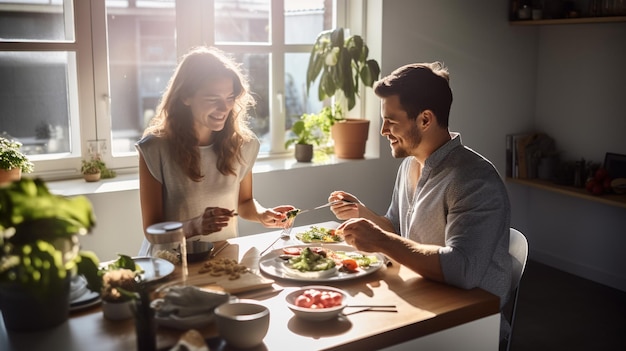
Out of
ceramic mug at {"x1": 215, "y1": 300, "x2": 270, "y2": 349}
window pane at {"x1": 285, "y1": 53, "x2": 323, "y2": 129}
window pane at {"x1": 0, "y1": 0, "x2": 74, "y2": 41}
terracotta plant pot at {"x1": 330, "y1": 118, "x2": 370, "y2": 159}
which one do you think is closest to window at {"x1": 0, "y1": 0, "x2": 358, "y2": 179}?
window pane at {"x1": 0, "y1": 0, "x2": 74, "y2": 41}

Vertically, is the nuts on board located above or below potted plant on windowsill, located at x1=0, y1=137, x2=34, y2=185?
below

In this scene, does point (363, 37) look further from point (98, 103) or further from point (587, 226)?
point (587, 226)

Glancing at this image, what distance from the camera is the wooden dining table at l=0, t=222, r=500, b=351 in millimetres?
1566

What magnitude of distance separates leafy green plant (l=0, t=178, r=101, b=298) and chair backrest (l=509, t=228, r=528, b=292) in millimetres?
1465

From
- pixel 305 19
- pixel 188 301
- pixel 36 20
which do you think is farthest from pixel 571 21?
pixel 188 301

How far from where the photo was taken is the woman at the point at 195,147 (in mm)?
2467

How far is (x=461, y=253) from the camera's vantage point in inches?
75.4

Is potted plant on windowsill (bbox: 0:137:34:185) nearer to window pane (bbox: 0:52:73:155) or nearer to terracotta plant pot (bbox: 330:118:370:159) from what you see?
window pane (bbox: 0:52:73:155)

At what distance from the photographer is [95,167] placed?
10.5 feet

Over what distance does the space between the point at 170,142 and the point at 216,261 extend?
0.62m

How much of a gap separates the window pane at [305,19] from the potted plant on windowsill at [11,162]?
1.54m

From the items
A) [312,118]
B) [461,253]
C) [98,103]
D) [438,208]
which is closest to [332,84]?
[312,118]

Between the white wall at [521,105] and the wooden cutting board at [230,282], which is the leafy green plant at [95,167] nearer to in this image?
the white wall at [521,105]

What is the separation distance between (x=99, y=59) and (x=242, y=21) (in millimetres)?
794
